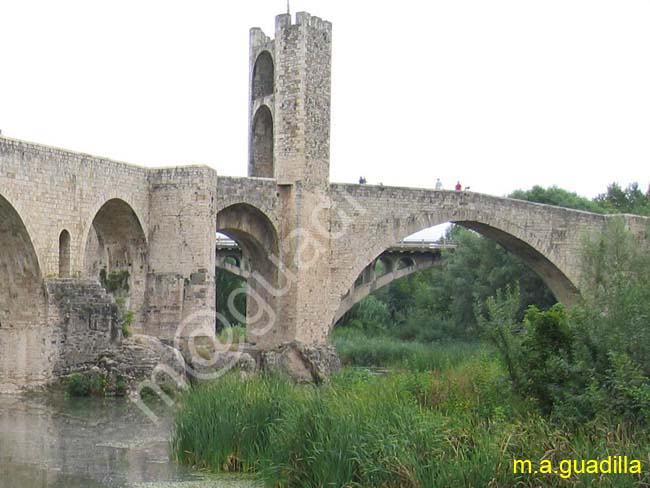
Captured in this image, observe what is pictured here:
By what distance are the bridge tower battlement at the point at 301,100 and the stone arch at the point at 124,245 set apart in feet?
11.8

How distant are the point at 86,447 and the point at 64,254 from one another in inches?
228

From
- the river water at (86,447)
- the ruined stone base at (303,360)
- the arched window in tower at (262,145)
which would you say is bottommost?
the river water at (86,447)

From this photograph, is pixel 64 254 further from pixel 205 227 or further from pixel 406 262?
pixel 406 262

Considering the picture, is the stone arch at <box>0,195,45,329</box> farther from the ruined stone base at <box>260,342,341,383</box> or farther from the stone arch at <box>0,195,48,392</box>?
the ruined stone base at <box>260,342,341,383</box>

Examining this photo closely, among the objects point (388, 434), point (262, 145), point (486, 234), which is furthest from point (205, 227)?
point (388, 434)

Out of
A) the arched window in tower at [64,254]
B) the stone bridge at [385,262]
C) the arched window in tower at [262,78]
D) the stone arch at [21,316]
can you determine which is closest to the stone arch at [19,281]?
the stone arch at [21,316]

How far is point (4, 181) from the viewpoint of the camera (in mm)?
15648

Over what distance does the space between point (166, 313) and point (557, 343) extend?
10.1 metres

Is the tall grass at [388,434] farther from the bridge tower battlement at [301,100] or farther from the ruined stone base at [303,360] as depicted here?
the bridge tower battlement at [301,100]

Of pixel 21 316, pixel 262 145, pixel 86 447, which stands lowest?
pixel 86 447

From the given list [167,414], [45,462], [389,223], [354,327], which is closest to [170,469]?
[45,462]

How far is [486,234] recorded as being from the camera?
2731cm

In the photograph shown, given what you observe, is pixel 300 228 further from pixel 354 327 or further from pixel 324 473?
pixel 354 327

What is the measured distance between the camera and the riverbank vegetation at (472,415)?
342 inches
